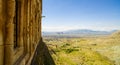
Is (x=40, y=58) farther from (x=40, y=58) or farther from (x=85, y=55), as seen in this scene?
(x=85, y=55)

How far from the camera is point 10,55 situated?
187 inches

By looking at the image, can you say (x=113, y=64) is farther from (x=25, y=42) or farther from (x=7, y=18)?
(x=7, y=18)

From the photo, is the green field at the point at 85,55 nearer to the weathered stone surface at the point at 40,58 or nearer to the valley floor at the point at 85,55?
the valley floor at the point at 85,55

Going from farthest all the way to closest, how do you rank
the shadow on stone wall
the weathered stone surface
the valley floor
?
the valley floor
the weathered stone surface
the shadow on stone wall

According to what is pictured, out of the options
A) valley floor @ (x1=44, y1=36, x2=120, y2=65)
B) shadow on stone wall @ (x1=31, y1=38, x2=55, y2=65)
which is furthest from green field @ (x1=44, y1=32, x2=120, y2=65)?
shadow on stone wall @ (x1=31, y1=38, x2=55, y2=65)

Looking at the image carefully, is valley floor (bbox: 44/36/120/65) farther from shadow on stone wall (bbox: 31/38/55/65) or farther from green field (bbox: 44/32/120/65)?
shadow on stone wall (bbox: 31/38/55/65)

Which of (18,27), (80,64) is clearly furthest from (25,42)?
(80,64)

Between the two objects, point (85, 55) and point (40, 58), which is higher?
point (40, 58)

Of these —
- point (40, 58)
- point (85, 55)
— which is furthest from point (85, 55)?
point (40, 58)

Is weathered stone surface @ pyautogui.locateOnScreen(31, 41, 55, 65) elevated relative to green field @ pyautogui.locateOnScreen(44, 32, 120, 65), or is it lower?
elevated

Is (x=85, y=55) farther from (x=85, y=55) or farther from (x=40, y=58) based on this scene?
(x=40, y=58)

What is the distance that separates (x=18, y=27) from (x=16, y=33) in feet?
0.84

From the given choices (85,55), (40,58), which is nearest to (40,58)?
(40,58)

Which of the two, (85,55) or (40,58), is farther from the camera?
(85,55)
